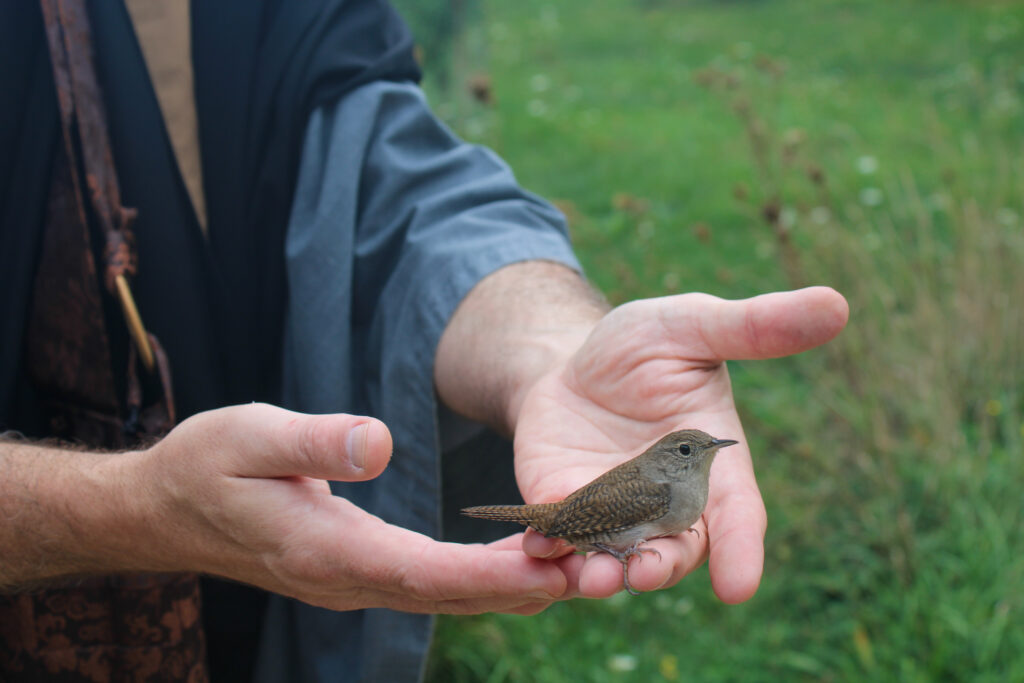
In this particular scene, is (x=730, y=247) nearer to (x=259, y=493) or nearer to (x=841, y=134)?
(x=841, y=134)

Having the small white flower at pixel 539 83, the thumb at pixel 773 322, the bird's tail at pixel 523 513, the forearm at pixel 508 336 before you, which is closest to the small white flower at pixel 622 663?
the forearm at pixel 508 336

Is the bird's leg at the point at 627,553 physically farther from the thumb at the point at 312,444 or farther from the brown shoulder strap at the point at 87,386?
the brown shoulder strap at the point at 87,386

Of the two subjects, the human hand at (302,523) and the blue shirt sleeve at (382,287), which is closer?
the human hand at (302,523)

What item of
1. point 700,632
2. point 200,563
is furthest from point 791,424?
point 200,563

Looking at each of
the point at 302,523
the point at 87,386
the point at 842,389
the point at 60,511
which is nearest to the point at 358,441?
the point at 302,523

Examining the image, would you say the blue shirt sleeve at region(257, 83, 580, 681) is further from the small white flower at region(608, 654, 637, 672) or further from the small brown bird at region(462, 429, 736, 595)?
the small white flower at region(608, 654, 637, 672)
